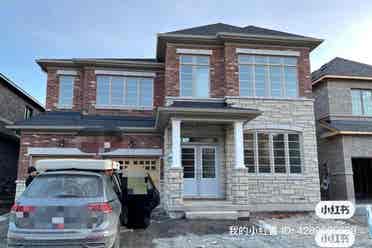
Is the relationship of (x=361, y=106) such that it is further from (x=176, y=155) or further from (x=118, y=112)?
(x=118, y=112)

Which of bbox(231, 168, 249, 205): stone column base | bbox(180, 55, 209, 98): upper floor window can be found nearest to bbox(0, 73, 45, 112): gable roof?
bbox(180, 55, 209, 98): upper floor window

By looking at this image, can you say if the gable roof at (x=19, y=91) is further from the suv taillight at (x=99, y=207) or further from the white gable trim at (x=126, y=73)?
the suv taillight at (x=99, y=207)

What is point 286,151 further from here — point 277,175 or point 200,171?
point 200,171

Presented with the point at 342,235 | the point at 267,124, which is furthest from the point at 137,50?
the point at 342,235

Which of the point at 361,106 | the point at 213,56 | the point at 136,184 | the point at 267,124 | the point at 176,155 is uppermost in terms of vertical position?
the point at 213,56

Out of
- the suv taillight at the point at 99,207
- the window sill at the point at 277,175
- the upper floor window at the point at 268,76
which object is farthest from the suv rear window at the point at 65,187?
the upper floor window at the point at 268,76

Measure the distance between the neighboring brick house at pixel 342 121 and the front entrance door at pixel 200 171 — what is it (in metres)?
5.80

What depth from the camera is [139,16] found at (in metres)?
13.8

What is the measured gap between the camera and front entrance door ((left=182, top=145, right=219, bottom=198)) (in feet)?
38.7

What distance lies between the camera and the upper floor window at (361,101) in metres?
14.6

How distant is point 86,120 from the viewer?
13.0 m

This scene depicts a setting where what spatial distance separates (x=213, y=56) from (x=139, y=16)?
406 centimetres

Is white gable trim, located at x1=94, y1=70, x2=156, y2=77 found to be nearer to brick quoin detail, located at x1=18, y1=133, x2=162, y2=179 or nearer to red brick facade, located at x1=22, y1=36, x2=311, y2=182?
red brick facade, located at x1=22, y1=36, x2=311, y2=182

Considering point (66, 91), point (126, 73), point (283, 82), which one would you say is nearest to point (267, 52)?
point (283, 82)
